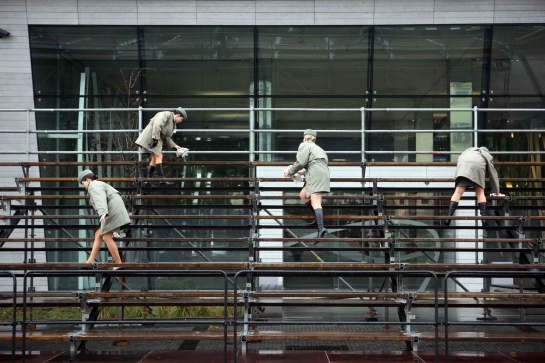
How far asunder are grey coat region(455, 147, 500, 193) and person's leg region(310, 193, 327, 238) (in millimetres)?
2796

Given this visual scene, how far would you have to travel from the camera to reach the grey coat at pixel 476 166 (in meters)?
13.6

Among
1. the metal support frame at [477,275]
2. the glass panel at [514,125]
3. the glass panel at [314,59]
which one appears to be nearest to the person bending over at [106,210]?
the metal support frame at [477,275]

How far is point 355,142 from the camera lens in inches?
752

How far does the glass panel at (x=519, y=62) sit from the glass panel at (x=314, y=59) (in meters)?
3.45

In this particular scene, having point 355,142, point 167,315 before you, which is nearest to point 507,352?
point 167,315

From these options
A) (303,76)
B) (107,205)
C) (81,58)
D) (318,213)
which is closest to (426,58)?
(303,76)

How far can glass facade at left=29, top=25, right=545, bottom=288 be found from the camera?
19.0 meters

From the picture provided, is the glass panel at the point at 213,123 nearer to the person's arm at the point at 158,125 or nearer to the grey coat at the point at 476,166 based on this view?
the person's arm at the point at 158,125

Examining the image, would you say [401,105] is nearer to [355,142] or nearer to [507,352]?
[355,142]

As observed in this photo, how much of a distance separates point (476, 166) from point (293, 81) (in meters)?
6.93

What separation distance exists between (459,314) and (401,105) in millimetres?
5694

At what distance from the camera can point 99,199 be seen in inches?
489

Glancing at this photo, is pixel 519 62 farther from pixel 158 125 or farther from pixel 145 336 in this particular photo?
pixel 145 336

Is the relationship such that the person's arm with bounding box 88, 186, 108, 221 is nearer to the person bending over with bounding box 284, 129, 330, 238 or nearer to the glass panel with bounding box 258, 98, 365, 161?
the person bending over with bounding box 284, 129, 330, 238
